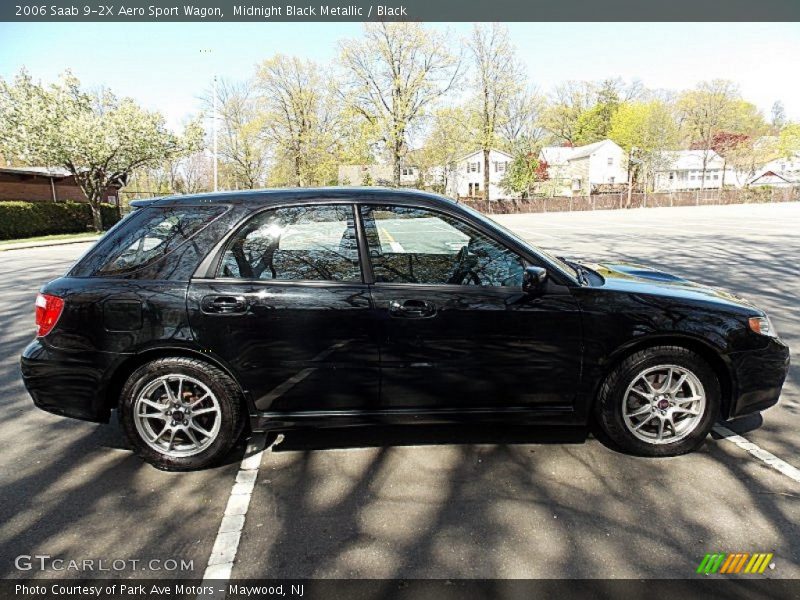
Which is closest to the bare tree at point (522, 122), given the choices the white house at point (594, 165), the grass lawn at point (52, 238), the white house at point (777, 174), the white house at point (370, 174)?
the white house at point (370, 174)

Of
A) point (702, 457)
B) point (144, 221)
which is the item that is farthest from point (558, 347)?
point (144, 221)

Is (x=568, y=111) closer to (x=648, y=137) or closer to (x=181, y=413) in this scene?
(x=648, y=137)

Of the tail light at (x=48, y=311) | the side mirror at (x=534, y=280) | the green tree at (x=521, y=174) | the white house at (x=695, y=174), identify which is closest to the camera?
the side mirror at (x=534, y=280)

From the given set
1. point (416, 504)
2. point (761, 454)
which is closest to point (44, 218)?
point (416, 504)

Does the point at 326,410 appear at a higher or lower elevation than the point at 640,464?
higher

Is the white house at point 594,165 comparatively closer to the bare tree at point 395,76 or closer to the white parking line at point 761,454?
the bare tree at point 395,76

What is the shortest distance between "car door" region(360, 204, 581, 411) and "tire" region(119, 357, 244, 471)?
1.01 meters

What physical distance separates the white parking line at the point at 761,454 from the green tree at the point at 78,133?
29776 mm

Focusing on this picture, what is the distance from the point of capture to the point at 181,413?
3.16 meters

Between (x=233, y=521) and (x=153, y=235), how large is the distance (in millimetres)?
1826

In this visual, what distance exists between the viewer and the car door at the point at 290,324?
119 inches

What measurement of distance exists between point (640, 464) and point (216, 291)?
2.85m

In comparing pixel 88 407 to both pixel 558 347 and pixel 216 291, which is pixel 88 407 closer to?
pixel 216 291

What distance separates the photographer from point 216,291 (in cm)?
305
